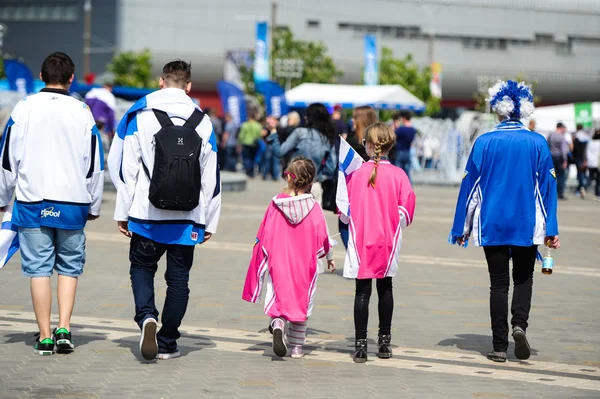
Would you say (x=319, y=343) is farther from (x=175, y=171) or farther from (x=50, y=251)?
(x=50, y=251)

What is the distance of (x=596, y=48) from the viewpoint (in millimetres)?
86688

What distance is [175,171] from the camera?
6.43 m

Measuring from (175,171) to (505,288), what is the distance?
7.35 ft

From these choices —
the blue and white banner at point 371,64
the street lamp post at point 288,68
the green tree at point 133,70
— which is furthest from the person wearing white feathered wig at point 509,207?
the green tree at point 133,70

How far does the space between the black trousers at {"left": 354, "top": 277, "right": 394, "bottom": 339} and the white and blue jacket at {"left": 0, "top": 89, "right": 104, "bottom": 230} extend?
177cm

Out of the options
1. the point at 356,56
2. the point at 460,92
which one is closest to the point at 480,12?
the point at 460,92

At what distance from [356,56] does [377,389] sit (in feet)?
241

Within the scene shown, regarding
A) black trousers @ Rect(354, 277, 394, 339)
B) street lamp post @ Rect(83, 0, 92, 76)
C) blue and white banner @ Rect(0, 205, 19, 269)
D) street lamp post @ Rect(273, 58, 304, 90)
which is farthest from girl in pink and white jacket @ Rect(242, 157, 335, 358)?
street lamp post @ Rect(83, 0, 92, 76)

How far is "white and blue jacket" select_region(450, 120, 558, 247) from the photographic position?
709cm

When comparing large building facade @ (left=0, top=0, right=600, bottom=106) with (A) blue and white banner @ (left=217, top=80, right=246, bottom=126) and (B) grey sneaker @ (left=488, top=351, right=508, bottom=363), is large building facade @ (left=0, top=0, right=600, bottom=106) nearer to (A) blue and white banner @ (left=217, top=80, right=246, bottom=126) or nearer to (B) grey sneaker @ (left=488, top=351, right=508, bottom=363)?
(A) blue and white banner @ (left=217, top=80, right=246, bottom=126)

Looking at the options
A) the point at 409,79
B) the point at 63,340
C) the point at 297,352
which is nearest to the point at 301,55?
the point at 409,79

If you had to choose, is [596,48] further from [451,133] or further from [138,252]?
[138,252]

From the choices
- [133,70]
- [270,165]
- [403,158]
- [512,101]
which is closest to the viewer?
[512,101]

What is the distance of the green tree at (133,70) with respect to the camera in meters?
63.8
